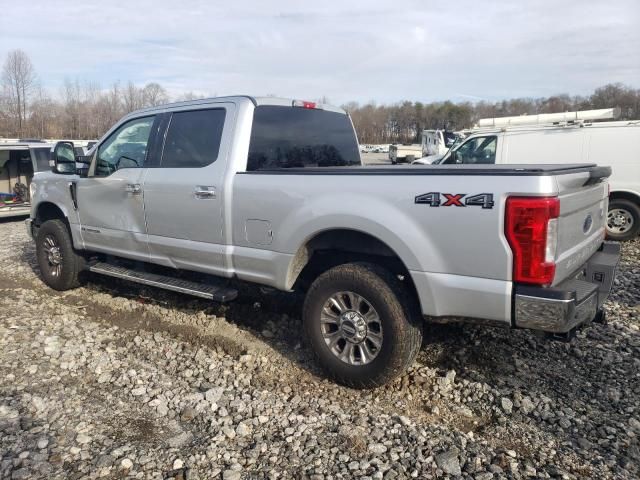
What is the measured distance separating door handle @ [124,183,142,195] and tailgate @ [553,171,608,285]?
363 cm

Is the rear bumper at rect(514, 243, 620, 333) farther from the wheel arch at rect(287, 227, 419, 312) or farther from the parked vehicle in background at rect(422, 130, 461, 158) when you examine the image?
the parked vehicle in background at rect(422, 130, 461, 158)

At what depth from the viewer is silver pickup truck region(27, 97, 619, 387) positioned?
2.95 meters

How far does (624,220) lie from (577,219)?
654 cm

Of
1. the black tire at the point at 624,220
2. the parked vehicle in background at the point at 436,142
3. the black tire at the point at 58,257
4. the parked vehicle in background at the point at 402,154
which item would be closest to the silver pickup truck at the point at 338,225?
the black tire at the point at 58,257

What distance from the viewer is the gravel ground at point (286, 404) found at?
2906 millimetres

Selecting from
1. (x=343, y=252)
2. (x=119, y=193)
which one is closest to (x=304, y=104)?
(x=343, y=252)

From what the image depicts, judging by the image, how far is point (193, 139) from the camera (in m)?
4.60

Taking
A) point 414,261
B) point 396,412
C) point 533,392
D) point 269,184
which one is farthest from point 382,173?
point 533,392

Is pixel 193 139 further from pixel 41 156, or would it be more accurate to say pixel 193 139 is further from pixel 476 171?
pixel 41 156

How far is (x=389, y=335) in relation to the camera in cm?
344

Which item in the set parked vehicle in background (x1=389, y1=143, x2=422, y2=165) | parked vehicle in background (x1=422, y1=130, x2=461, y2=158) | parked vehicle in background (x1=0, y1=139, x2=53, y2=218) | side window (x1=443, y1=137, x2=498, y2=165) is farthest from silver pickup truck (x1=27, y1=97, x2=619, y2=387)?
parked vehicle in background (x1=422, y1=130, x2=461, y2=158)

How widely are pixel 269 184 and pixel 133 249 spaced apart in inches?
79.3

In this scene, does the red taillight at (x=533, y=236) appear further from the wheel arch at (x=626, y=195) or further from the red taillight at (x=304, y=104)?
the wheel arch at (x=626, y=195)

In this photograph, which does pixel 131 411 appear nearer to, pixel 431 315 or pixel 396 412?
pixel 396 412
